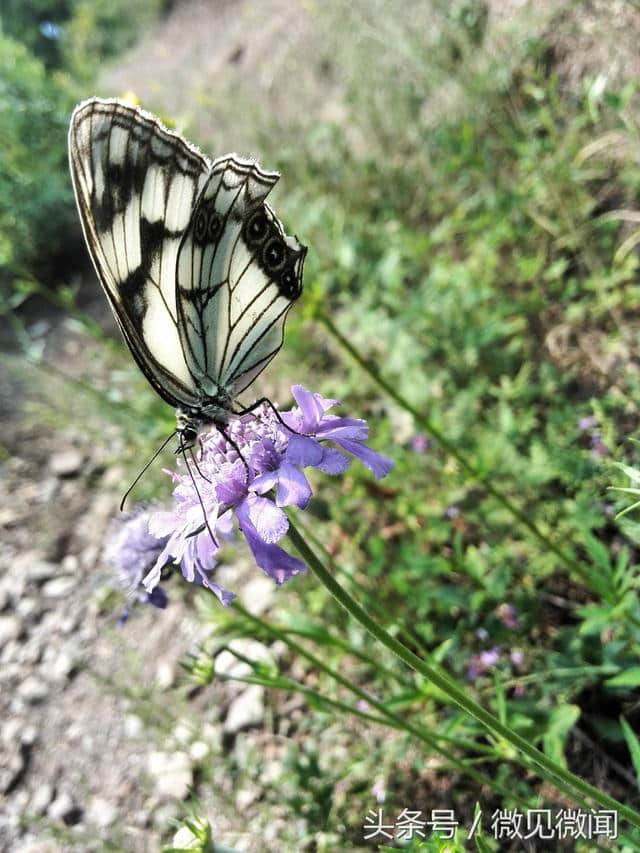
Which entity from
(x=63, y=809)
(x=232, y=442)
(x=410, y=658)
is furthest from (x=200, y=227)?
(x=63, y=809)

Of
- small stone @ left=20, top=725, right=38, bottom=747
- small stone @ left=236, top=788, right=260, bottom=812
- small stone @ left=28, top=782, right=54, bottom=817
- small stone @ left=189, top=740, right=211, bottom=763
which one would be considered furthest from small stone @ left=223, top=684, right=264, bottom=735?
small stone @ left=20, top=725, right=38, bottom=747

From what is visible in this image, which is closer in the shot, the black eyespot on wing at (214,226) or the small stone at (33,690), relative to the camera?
the black eyespot on wing at (214,226)

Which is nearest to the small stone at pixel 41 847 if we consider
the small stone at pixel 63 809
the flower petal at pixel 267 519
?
the small stone at pixel 63 809

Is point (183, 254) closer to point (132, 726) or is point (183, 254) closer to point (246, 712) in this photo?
point (246, 712)

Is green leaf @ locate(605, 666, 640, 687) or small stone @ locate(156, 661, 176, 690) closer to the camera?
green leaf @ locate(605, 666, 640, 687)

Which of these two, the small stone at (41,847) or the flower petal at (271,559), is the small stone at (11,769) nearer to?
the small stone at (41,847)

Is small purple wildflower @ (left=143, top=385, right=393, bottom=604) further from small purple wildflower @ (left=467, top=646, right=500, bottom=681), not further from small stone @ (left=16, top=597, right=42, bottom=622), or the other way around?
small stone @ (left=16, top=597, right=42, bottom=622)

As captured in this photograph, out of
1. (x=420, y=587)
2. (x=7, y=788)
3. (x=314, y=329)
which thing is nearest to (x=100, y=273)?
(x=420, y=587)
